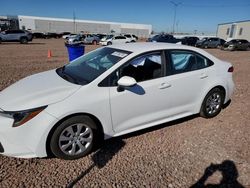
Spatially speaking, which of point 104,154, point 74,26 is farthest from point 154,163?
point 74,26

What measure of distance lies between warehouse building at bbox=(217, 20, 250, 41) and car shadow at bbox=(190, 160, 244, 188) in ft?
159

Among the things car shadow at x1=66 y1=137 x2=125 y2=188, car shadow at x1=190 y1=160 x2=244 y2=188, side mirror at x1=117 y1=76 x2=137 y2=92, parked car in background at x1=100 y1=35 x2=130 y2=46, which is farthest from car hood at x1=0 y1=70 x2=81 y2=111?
parked car in background at x1=100 y1=35 x2=130 y2=46

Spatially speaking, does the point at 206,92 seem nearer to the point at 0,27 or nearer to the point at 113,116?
the point at 113,116

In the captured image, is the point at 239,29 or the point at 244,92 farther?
the point at 239,29

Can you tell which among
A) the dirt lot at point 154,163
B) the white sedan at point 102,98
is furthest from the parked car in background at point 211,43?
the dirt lot at point 154,163

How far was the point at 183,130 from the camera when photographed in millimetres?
4070

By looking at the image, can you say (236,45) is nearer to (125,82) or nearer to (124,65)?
(124,65)

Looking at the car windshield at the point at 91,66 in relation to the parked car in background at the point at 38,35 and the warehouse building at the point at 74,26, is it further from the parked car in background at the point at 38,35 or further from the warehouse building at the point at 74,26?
the warehouse building at the point at 74,26

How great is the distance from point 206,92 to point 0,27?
79914mm

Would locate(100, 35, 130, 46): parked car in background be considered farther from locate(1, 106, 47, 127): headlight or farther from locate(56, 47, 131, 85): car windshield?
locate(1, 106, 47, 127): headlight

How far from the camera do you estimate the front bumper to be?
2.67 metres

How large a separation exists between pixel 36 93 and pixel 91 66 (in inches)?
40.9

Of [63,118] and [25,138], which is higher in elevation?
[63,118]

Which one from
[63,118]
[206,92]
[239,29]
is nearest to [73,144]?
[63,118]
